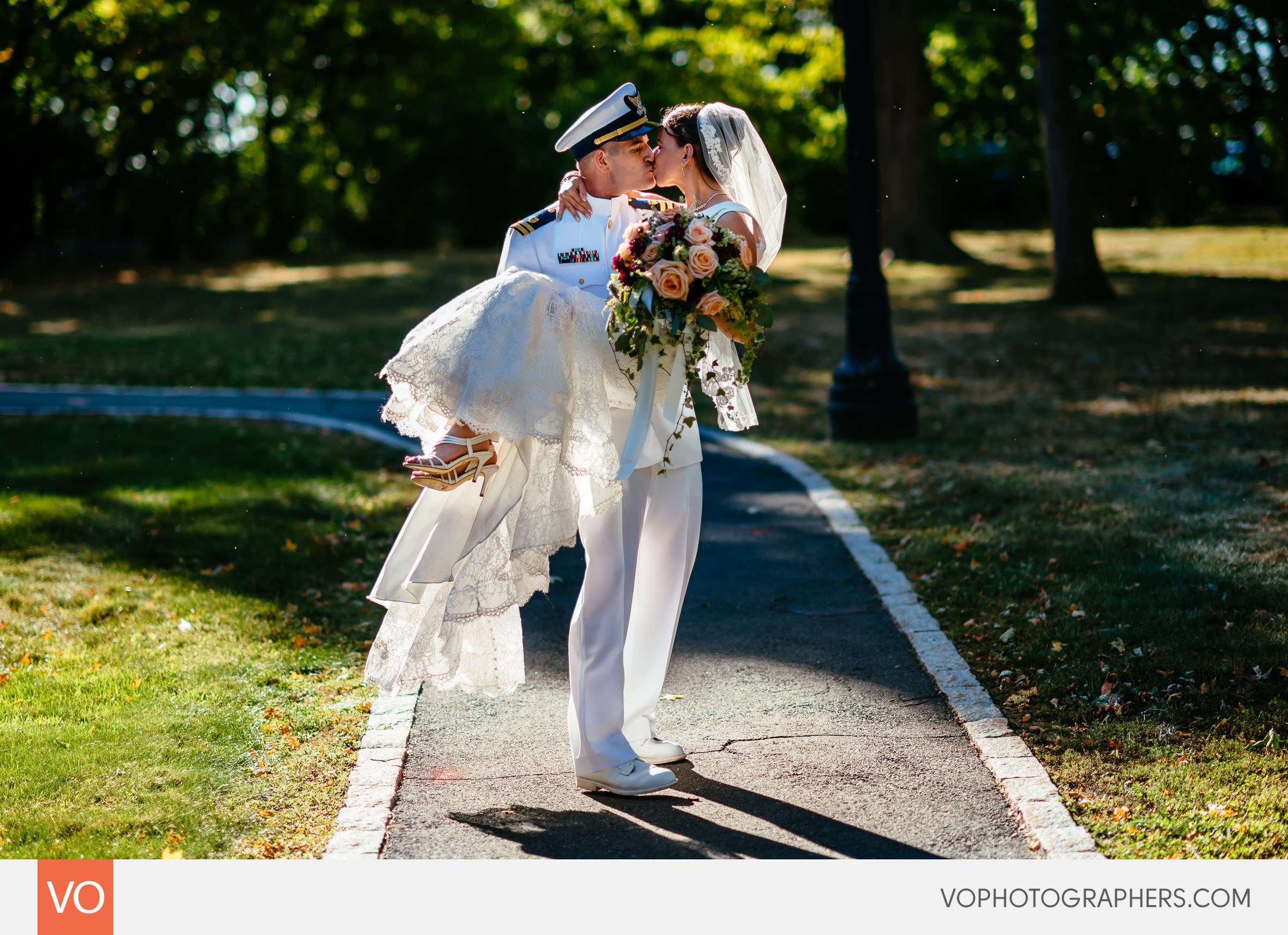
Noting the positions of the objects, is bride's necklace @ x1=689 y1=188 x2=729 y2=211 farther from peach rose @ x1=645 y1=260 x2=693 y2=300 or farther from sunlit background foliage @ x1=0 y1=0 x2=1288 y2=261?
sunlit background foliage @ x1=0 y1=0 x2=1288 y2=261

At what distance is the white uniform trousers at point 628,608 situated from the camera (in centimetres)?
428

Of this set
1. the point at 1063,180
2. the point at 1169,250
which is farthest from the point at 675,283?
the point at 1169,250

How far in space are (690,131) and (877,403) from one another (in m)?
6.84

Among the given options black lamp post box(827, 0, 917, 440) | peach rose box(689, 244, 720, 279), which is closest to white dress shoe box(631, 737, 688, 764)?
peach rose box(689, 244, 720, 279)

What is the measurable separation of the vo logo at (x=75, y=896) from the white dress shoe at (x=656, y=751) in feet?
6.02

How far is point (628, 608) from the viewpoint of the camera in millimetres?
4379

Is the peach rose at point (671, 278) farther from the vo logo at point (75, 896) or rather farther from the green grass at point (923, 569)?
the vo logo at point (75, 896)

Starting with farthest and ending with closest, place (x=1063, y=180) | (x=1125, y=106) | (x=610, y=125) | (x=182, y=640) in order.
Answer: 1. (x=1125, y=106)
2. (x=1063, y=180)
3. (x=182, y=640)
4. (x=610, y=125)

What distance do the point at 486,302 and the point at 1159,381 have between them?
1052cm

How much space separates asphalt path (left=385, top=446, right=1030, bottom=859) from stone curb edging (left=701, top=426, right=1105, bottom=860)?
0.21ft

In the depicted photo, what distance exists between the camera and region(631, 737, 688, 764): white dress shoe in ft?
15.2

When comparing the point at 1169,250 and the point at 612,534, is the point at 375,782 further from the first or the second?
the point at 1169,250

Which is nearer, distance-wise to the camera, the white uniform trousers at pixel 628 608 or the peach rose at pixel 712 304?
the peach rose at pixel 712 304

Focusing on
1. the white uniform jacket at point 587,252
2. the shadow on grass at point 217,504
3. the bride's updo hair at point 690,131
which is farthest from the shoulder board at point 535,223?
the shadow on grass at point 217,504
